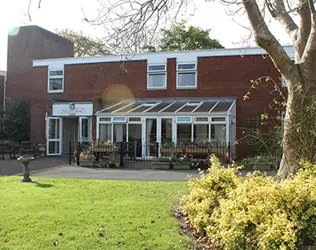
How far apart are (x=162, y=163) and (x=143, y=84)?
7.37 meters

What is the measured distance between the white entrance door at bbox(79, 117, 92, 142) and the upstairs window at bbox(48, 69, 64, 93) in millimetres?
2779

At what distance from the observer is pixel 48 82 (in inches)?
882

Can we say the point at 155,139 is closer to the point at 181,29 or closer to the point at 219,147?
the point at 219,147

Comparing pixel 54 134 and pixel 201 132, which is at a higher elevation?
pixel 201 132

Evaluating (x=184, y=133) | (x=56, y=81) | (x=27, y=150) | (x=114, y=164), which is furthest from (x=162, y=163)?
(x=56, y=81)

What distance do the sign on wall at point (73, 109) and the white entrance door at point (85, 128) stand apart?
1.42 ft

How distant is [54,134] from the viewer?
21297 millimetres

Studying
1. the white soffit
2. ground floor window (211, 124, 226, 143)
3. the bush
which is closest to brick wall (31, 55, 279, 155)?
the white soffit

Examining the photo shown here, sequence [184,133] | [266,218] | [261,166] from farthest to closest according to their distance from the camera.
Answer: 1. [184,133]
2. [261,166]
3. [266,218]

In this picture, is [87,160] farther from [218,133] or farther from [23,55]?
[23,55]

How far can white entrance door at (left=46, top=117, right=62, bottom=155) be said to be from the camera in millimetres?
20938

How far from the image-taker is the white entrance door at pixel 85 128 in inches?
805

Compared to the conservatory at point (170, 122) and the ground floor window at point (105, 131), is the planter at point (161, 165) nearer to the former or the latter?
the conservatory at point (170, 122)

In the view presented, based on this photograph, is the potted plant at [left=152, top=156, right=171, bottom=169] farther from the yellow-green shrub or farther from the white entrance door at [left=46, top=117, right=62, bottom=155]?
the white entrance door at [left=46, top=117, right=62, bottom=155]
